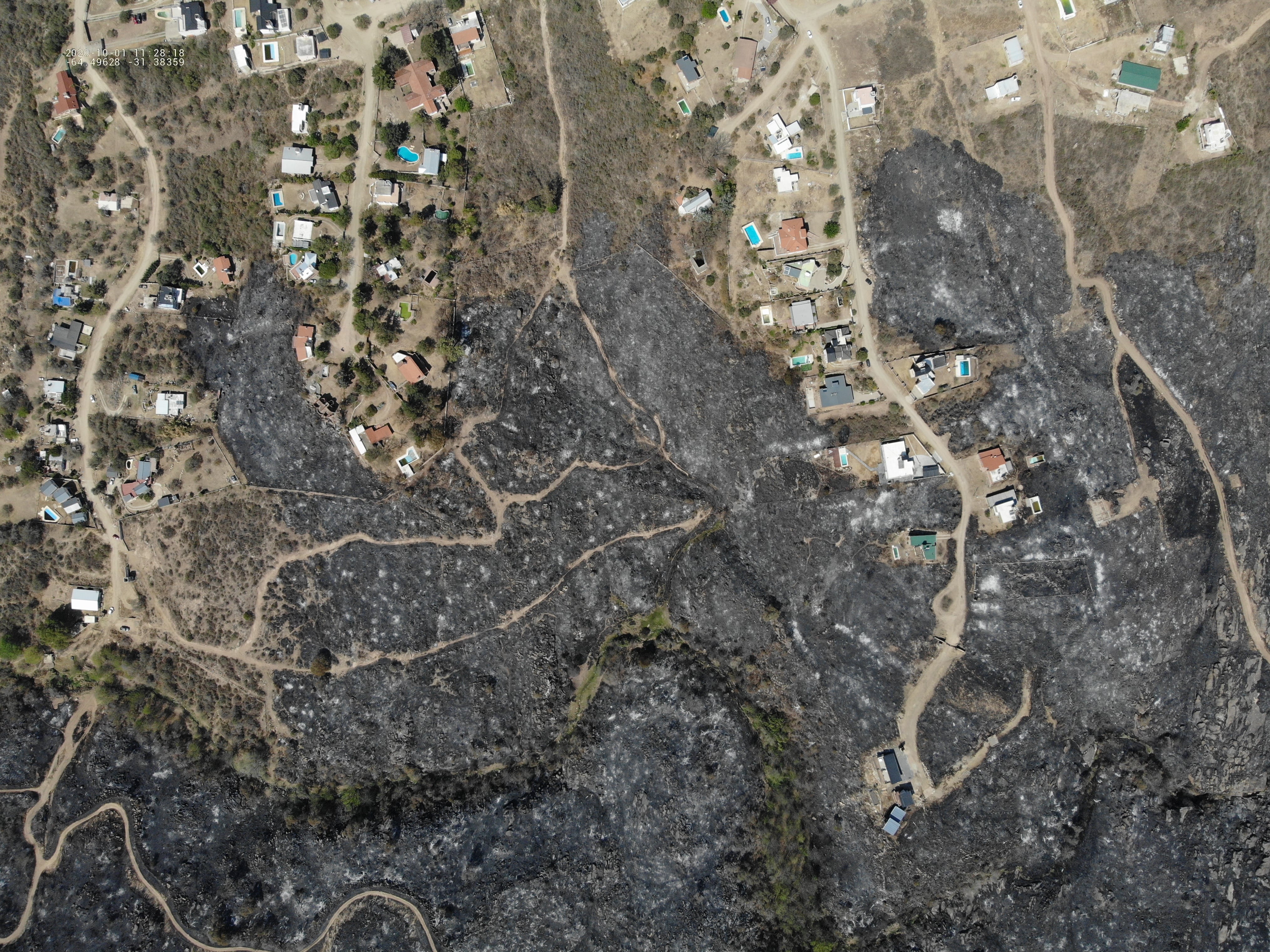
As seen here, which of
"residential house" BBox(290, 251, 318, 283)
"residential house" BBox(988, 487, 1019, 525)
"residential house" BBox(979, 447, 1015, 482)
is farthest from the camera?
"residential house" BBox(290, 251, 318, 283)

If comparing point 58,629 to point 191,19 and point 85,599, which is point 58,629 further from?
point 191,19

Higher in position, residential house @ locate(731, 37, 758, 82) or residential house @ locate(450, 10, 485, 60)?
residential house @ locate(450, 10, 485, 60)

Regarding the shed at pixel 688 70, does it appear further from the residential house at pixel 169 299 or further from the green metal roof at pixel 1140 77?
the residential house at pixel 169 299

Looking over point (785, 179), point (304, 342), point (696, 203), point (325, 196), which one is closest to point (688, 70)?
point (696, 203)

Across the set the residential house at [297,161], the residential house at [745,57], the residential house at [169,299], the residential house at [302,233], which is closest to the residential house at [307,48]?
the residential house at [297,161]

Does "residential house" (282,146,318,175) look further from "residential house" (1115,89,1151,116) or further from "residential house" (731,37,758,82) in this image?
"residential house" (1115,89,1151,116)

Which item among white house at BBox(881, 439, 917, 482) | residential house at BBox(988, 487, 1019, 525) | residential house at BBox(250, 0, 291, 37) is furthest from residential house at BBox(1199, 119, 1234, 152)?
residential house at BBox(250, 0, 291, 37)
